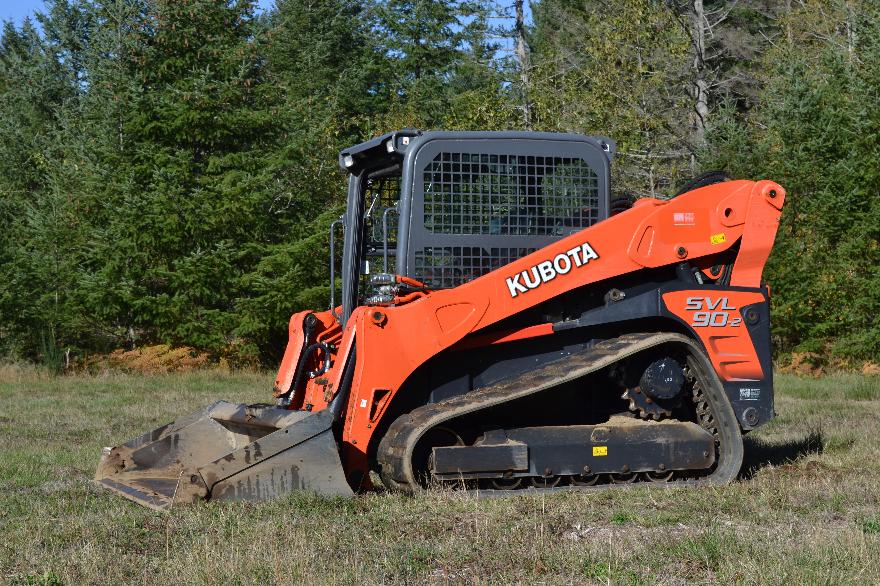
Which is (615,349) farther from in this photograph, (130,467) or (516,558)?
(130,467)

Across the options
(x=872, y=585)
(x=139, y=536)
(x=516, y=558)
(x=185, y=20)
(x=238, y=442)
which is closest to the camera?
(x=872, y=585)

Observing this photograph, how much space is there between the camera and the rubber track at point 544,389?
726 cm

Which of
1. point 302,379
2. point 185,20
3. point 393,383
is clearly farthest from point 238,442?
point 185,20

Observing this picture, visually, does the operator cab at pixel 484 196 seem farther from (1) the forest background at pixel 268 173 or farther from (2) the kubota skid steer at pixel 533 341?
(1) the forest background at pixel 268 173

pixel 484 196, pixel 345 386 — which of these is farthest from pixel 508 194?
pixel 345 386

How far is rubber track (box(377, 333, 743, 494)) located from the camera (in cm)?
726

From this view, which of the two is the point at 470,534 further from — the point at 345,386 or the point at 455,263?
the point at 455,263

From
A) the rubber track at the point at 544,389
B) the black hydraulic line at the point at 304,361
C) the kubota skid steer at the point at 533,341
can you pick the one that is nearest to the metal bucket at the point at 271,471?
the kubota skid steer at the point at 533,341

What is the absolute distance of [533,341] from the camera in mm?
8008

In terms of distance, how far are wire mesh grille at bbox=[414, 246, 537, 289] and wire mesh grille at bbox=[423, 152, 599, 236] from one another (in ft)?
0.46

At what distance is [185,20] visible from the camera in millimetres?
22797

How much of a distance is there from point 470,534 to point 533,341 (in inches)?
84.0

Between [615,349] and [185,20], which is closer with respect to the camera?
[615,349]

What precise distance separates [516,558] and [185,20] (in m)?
19.3
